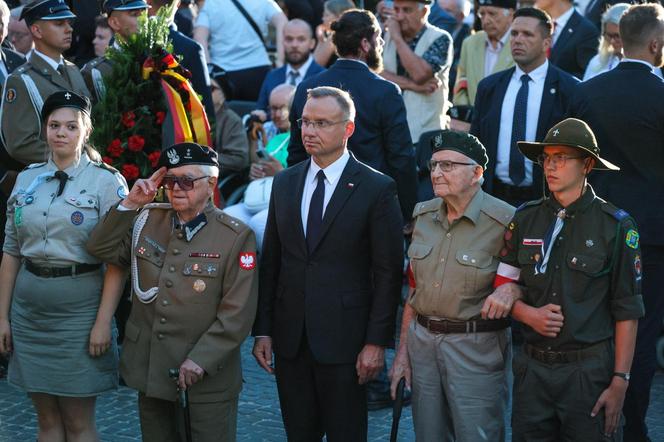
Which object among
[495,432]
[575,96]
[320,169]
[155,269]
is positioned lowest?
[495,432]

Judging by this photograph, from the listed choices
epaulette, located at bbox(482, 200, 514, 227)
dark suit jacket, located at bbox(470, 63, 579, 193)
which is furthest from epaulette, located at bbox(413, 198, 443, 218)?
dark suit jacket, located at bbox(470, 63, 579, 193)

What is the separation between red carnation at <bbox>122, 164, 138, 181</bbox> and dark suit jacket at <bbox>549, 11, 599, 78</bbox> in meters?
4.21

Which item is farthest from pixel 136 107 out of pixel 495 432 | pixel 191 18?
pixel 191 18

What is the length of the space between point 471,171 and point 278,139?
435 cm

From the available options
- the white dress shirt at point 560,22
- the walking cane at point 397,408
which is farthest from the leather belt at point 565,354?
the white dress shirt at point 560,22

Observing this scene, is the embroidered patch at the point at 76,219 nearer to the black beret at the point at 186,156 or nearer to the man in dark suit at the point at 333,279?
the black beret at the point at 186,156

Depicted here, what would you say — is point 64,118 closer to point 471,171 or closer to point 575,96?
point 471,171

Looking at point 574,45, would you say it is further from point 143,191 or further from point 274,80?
point 143,191

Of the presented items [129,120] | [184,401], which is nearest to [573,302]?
[184,401]

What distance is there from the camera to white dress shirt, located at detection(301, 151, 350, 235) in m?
5.22

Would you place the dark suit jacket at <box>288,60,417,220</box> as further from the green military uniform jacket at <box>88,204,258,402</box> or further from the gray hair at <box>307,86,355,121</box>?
the green military uniform jacket at <box>88,204,258,402</box>

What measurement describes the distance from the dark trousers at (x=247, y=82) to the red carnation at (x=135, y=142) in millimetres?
5389

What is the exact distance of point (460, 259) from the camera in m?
4.93

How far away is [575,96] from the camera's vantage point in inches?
245
